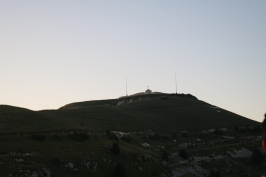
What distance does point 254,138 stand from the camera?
130 metres

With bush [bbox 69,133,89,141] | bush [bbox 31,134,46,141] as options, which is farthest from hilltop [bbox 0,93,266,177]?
bush [bbox 31,134,46,141]

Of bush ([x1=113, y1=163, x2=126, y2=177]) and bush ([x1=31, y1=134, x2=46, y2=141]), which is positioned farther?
bush ([x1=31, y1=134, x2=46, y2=141])

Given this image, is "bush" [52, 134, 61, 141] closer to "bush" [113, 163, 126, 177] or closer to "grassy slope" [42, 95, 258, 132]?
"bush" [113, 163, 126, 177]

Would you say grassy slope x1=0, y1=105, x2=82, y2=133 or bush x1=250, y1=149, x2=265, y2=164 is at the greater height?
grassy slope x1=0, y1=105, x2=82, y2=133

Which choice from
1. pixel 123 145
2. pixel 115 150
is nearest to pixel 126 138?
pixel 123 145

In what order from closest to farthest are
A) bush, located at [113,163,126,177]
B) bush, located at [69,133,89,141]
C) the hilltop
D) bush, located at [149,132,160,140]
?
the hilltop, bush, located at [113,163,126,177], bush, located at [69,133,89,141], bush, located at [149,132,160,140]

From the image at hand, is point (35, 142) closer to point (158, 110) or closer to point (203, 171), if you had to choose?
point (203, 171)

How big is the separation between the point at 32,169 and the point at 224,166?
52.9 meters

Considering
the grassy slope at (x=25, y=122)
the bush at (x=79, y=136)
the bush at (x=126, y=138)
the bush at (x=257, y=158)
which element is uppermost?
the grassy slope at (x=25, y=122)

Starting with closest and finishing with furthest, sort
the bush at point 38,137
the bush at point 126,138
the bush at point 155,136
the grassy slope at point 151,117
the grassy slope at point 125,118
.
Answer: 1. the bush at point 38,137
2. the grassy slope at point 125,118
3. the bush at point 126,138
4. the bush at point 155,136
5. the grassy slope at point 151,117

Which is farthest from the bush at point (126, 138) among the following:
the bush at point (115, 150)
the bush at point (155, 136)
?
the bush at point (115, 150)

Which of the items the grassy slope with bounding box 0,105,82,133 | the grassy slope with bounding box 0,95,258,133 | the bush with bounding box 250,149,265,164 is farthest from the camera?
the bush with bounding box 250,149,265,164

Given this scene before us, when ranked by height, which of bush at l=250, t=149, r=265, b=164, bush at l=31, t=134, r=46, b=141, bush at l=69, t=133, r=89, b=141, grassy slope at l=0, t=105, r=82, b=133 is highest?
grassy slope at l=0, t=105, r=82, b=133

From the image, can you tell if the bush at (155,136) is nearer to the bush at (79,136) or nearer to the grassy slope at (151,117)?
the grassy slope at (151,117)
